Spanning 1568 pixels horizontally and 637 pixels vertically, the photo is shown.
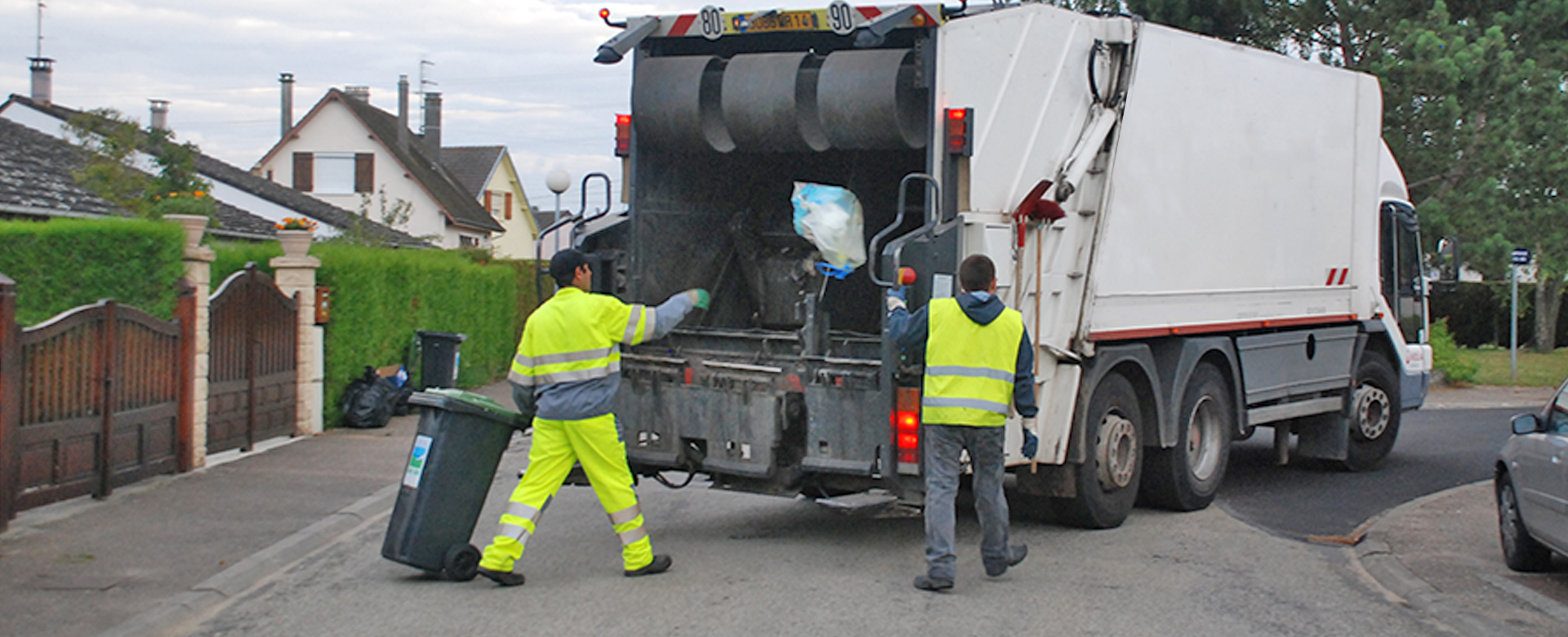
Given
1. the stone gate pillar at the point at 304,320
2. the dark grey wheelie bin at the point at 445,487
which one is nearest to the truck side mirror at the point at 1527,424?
the dark grey wheelie bin at the point at 445,487

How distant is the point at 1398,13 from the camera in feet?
69.8

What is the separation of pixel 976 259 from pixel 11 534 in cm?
547

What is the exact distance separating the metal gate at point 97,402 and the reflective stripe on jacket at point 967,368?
5.28m

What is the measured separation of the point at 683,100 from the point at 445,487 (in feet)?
9.00

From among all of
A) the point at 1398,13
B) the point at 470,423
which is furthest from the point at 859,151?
the point at 1398,13

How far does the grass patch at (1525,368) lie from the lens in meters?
23.5

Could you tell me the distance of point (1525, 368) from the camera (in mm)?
27000

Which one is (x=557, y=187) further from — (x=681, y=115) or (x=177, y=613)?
(x=177, y=613)

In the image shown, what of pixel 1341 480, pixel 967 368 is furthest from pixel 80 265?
pixel 1341 480

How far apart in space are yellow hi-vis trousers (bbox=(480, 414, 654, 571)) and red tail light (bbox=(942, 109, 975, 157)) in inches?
86.2

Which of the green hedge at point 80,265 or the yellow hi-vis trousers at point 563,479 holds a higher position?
the green hedge at point 80,265

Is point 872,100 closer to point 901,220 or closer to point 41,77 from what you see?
point 901,220

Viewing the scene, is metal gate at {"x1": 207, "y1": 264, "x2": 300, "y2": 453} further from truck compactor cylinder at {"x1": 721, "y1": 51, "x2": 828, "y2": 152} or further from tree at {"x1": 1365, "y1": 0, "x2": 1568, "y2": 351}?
tree at {"x1": 1365, "y1": 0, "x2": 1568, "y2": 351}

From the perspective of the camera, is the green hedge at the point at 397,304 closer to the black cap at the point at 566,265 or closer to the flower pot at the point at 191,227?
the flower pot at the point at 191,227
